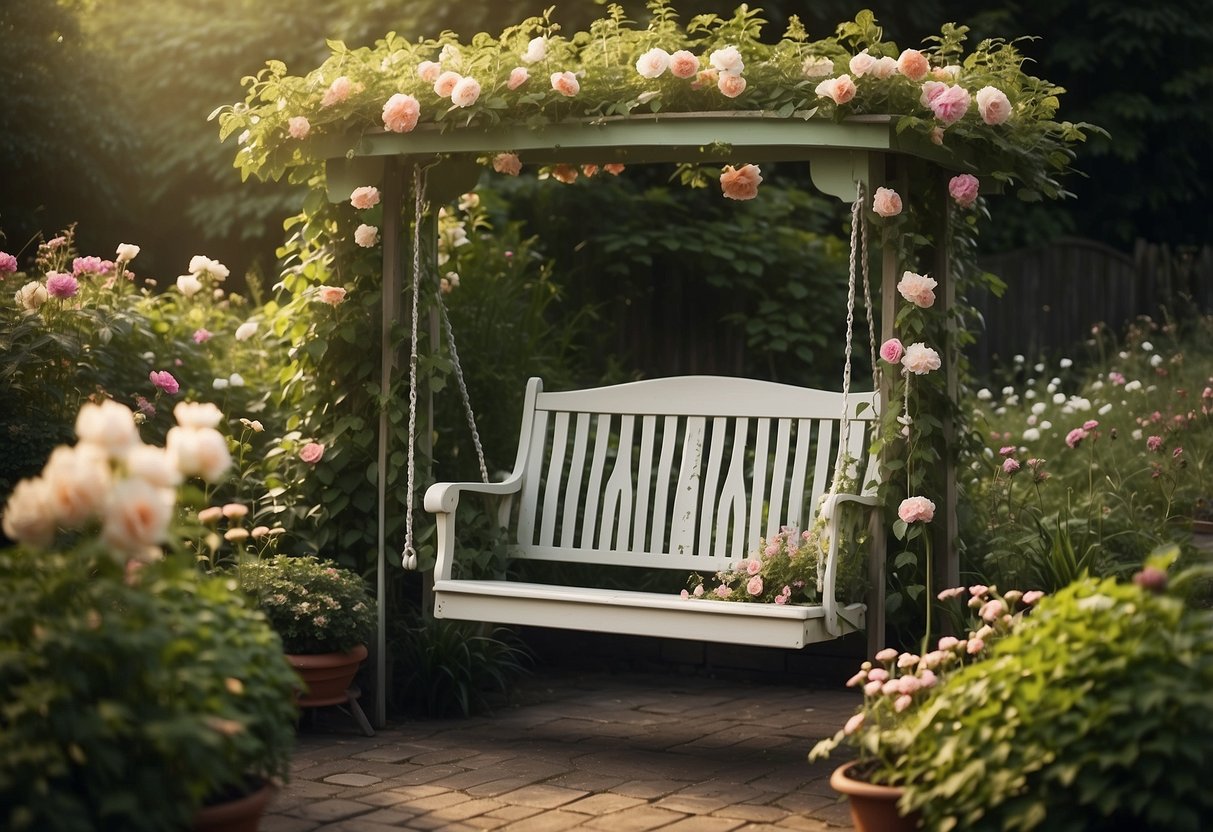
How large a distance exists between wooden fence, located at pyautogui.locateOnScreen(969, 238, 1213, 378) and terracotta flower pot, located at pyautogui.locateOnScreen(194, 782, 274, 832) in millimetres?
8574

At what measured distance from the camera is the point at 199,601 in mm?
2980

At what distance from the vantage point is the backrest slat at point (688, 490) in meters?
5.26

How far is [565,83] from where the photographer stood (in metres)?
4.70

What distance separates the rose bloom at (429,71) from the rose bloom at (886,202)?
61.5 inches

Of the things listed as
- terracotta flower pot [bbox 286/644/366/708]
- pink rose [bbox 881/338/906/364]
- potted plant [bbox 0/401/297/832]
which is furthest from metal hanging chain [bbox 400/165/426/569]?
potted plant [bbox 0/401/297/832]

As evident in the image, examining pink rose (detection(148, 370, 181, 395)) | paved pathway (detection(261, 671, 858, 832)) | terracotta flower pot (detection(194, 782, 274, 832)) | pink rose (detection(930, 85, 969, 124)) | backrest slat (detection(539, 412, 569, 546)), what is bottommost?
paved pathway (detection(261, 671, 858, 832))

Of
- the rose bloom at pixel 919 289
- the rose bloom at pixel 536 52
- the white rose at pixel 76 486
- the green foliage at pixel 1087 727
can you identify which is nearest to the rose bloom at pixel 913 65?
the rose bloom at pixel 919 289

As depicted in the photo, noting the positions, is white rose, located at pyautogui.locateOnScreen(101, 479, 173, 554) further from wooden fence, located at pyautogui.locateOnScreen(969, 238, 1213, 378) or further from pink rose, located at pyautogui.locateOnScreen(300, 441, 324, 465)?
wooden fence, located at pyautogui.locateOnScreen(969, 238, 1213, 378)

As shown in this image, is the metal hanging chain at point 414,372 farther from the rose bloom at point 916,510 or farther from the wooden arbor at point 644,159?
the rose bloom at point 916,510

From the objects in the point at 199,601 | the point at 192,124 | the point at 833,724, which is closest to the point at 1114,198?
the point at 192,124

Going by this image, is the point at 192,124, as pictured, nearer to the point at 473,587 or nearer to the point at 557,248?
the point at 557,248

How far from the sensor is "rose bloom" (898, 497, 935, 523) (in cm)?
456

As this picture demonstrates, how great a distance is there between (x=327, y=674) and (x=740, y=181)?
2364 millimetres

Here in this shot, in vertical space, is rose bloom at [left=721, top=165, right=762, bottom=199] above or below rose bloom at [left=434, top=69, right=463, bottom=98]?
below
